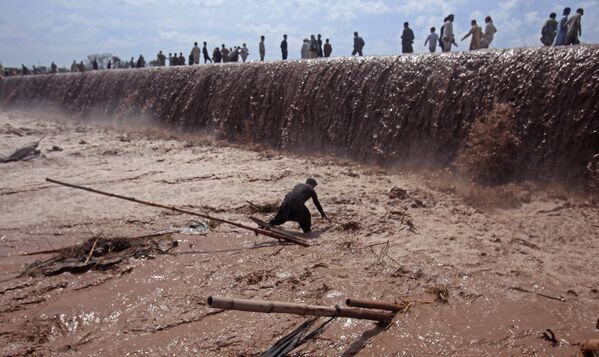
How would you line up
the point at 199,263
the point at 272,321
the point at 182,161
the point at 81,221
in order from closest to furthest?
the point at 272,321 → the point at 199,263 → the point at 81,221 → the point at 182,161

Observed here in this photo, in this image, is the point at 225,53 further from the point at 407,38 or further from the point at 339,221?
the point at 339,221

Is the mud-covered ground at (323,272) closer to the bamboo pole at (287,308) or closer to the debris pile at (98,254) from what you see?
the debris pile at (98,254)

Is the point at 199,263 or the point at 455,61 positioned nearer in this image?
the point at 199,263

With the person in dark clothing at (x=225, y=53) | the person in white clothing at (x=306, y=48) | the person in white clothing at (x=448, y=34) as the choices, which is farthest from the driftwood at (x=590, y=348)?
the person in dark clothing at (x=225, y=53)

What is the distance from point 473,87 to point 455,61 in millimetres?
873

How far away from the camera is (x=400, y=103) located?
9914 mm

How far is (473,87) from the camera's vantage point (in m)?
8.70

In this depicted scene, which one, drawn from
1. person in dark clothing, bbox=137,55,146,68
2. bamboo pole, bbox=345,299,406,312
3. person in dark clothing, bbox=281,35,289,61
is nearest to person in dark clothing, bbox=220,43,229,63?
person in dark clothing, bbox=281,35,289,61

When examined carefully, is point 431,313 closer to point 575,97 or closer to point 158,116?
point 575,97

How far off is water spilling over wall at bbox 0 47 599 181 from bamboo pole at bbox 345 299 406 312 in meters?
4.94

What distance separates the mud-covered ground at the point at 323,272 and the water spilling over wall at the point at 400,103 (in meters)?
0.95

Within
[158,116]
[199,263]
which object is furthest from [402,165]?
[158,116]

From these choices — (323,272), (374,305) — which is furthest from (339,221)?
(374,305)

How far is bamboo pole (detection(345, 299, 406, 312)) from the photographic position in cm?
357
